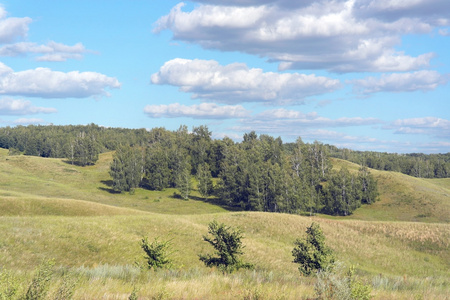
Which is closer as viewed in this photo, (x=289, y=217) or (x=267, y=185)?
(x=289, y=217)

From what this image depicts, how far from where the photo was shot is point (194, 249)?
3434 centimetres

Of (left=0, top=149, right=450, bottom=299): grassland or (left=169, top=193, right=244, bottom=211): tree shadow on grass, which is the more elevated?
(left=0, top=149, right=450, bottom=299): grassland

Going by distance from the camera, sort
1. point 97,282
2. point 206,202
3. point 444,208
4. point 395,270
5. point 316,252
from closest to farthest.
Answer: point 97,282, point 316,252, point 395,270, point 444,208, point 206,202

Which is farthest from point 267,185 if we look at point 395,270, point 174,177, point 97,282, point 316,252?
point 97,282

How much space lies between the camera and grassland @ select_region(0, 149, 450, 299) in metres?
9.82

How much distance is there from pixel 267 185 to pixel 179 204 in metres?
29.6

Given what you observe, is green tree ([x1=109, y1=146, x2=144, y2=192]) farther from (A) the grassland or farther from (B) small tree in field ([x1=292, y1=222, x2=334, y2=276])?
(B) small tree in field ([x1=292, y1=222, x2=334, y2=276])

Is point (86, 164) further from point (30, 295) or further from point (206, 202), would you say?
point (30, 295)

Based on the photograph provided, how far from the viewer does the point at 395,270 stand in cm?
4169

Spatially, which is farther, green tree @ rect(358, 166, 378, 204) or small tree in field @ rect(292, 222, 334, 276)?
green tree @ rect(358, 166, 378, 204)

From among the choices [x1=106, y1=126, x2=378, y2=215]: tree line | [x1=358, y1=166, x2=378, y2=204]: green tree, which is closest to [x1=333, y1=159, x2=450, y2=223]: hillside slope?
[x1=358, y1=166, x2=378, y2=204]: green tree

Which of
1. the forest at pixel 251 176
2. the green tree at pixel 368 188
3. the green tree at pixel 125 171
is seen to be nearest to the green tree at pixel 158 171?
the forest at pixel 251 176

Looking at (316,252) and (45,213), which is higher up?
(316,252)

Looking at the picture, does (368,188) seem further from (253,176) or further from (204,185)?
(204,185)
